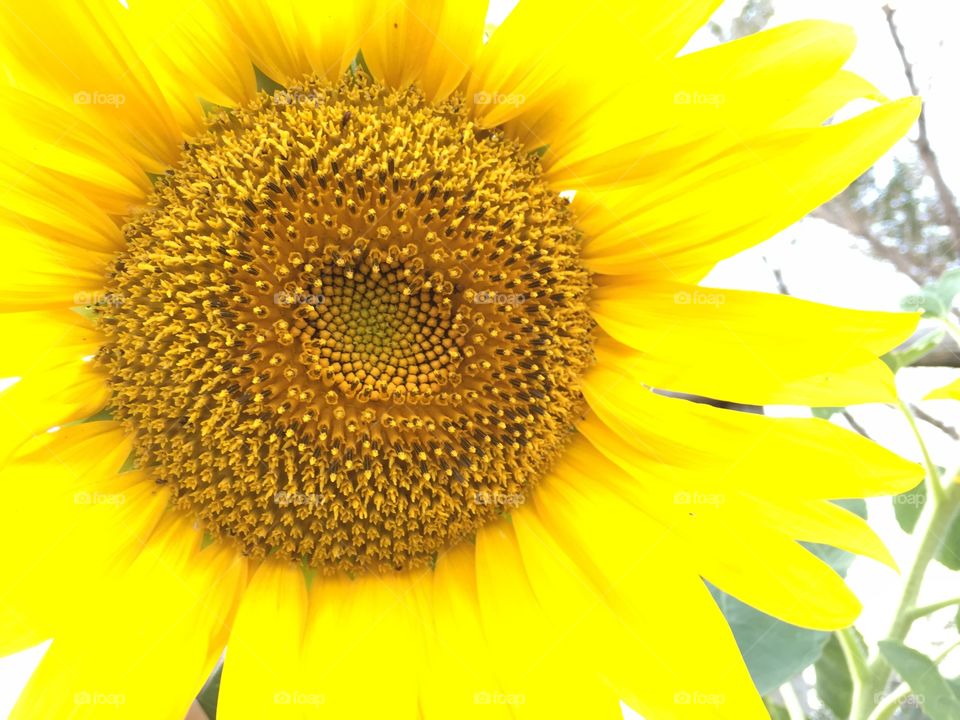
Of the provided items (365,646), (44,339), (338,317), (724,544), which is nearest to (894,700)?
(724,544)

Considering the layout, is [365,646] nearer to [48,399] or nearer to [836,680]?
[48,399]

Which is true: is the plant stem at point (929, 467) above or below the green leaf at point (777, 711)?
above

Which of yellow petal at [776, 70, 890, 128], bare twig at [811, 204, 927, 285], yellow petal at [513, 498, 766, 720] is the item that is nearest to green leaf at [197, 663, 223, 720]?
yellow petal at [513, 498, 766, 720]

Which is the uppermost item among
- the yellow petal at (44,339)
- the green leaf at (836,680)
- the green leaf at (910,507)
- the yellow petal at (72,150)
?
the yellow petal at (72,150)

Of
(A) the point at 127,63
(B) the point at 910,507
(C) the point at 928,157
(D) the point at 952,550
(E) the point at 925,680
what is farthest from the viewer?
(C) the point at 928,157

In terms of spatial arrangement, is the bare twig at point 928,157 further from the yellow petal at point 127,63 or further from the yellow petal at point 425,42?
the yellow petal at point 127,63

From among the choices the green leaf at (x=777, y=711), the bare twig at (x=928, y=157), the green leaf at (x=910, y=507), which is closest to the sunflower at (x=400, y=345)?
the green leaf at (x=910, y=507)

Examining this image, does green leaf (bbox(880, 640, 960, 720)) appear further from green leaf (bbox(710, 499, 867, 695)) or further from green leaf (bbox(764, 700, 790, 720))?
green leaf (bbox(764, 700, 790, 720))
